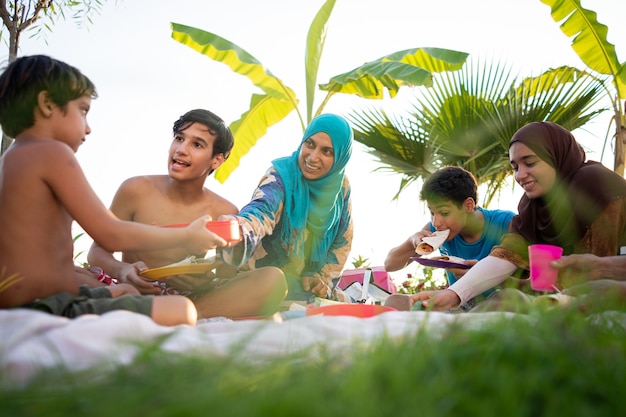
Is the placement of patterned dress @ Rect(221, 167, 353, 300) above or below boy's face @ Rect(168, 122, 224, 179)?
below

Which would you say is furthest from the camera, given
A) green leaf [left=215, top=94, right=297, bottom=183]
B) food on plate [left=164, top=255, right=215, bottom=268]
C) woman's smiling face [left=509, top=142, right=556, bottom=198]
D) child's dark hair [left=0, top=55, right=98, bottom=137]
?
green leaf [left=215, top=94, right=297, bottom=183]

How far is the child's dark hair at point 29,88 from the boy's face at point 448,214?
224 cm

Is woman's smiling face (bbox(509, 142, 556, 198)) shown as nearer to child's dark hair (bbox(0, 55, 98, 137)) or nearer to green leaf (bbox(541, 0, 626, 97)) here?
child's dark hair (bbox(0, 55, 98, 137))

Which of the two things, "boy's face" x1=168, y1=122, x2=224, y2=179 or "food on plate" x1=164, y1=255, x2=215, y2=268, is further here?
"boy's face" x1=168, y1=122, x2=224, y2=179

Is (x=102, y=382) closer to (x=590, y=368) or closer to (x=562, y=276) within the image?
(x=590, y=368)

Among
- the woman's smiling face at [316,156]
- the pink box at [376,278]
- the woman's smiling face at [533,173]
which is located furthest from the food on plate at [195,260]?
the pink box at [376,278]

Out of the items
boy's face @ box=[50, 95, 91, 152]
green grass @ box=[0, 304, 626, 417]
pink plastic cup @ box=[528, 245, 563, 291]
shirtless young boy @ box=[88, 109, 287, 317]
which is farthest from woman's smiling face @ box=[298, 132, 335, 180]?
green grass @ box=[0, 304, 626, 417]

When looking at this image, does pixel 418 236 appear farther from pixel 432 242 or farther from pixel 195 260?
pixel 195 260

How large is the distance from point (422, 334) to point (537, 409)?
0.38m

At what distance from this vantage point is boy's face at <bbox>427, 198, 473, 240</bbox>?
12.7ft

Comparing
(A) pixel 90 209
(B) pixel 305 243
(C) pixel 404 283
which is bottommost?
(C) pixel 404 283

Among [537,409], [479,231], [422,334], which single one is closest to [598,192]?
[479,231]

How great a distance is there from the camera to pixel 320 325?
187 cm

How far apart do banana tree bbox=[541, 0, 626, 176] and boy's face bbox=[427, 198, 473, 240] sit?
13.3 ft
